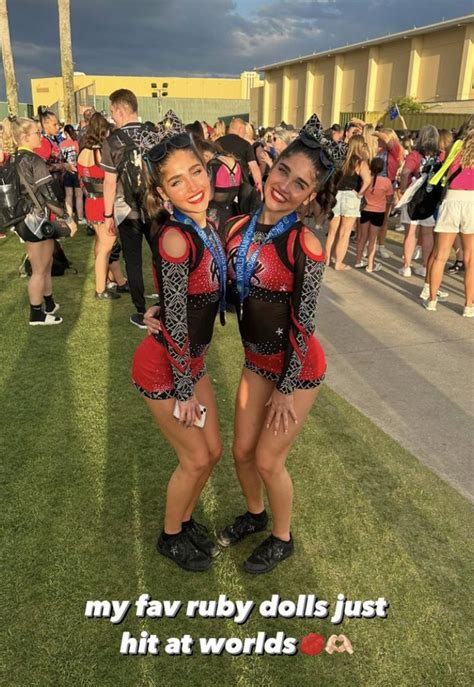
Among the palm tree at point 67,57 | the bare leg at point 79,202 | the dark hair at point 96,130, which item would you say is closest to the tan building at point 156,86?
the palm tree at point 67,57

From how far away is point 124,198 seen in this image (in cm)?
553

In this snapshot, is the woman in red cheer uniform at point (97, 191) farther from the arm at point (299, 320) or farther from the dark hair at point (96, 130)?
the arm at point (299, 320)

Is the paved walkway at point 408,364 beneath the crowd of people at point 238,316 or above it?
beneath

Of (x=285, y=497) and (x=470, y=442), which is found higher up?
(x=285, y=497)

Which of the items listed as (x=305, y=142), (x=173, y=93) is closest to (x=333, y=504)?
(x=305, y=142)

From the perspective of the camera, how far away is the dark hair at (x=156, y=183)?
2145 millimetres

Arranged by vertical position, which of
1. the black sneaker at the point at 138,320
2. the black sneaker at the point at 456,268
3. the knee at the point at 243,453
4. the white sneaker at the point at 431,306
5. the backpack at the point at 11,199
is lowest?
the black sneaker at the point at 138,320

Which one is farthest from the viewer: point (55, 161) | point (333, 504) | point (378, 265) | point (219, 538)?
point (55, 161)

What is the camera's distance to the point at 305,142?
7.23 feet

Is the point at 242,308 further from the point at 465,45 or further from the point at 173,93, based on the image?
the point at 173,93

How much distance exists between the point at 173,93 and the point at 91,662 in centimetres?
8396

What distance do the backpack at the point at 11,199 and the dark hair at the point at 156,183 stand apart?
347cm

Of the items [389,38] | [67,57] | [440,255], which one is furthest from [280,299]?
[389,38]

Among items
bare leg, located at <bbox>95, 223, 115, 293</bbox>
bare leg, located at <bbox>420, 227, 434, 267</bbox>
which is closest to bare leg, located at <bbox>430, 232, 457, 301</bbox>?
bare leg, located at <bbox>420, 227, 434, 267</bbox>
